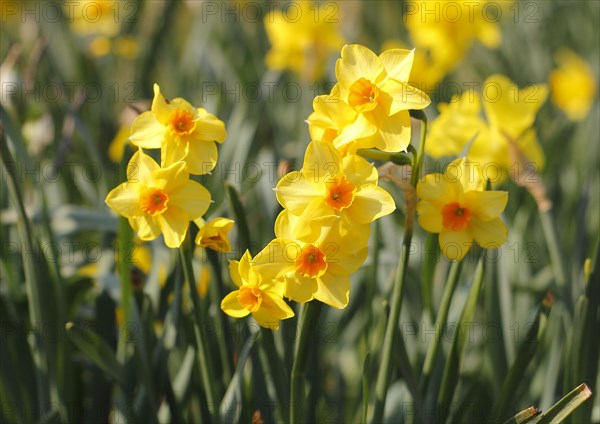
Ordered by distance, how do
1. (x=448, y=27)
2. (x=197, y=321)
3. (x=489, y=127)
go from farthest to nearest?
(x=448, y=27) < (x=489, y=127) < (x=197, y=321)

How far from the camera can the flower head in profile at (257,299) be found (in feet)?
3.16

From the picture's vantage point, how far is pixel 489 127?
1.83 m

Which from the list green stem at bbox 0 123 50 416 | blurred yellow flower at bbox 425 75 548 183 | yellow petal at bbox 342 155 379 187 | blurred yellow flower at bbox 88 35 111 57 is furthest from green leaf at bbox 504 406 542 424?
blurred yellow flower at bbox 88 35 111 57

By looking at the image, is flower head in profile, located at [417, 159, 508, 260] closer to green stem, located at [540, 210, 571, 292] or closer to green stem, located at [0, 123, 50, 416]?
green stem, located at [540, 210, 571, 292]

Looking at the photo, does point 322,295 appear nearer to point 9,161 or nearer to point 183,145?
point 183,145

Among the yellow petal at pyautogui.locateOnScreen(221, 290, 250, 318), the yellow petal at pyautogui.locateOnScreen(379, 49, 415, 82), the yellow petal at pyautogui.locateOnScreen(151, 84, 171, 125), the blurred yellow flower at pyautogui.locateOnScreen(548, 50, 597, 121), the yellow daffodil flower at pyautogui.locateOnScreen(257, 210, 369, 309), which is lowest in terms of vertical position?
the blurred yellow flower at pyautogui.locateOnScreen(548, 50, 597, 121)

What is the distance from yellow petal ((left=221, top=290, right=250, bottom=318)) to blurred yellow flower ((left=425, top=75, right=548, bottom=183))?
857 mm

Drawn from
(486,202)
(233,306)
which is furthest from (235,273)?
(486,202)

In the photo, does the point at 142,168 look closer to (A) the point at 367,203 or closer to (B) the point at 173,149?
(B) the point at 173,149

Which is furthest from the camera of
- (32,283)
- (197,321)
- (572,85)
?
(572,85)

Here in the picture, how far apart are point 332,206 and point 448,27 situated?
210 cm

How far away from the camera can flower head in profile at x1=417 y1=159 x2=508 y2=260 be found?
1011mm

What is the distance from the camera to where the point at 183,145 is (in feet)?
3.35

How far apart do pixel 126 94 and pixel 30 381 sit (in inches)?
73.1
